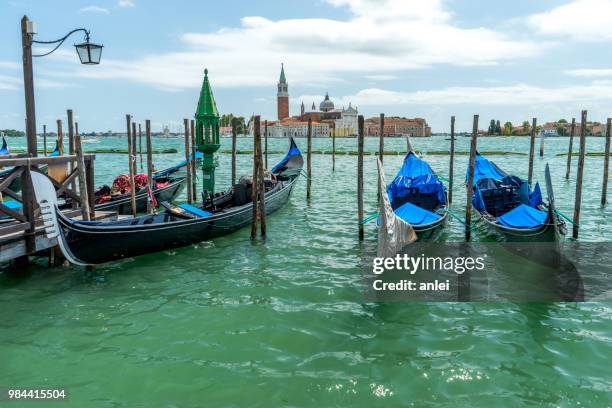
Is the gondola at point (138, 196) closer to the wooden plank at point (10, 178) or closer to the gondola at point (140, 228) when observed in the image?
the gondola at point (140, 228)

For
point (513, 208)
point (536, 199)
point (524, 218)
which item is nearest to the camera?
point (524, 218)

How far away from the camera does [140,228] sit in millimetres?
6695

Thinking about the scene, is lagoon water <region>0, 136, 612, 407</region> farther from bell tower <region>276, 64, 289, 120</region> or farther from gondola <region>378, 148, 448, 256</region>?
bell tower <region>276, 64, 289, 120</region>

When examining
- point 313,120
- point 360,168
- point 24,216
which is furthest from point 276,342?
point 313,120

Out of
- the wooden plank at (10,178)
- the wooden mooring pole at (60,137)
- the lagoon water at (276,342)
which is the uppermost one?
the wooden mooring pole at (60,137)

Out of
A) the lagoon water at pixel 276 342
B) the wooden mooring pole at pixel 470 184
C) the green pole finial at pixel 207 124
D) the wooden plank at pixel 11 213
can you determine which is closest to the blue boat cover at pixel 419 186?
the wooden mooring pole at pixel 470 184

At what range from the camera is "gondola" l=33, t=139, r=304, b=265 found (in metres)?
5.56

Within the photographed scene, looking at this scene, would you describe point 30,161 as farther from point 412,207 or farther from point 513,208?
point 513,208

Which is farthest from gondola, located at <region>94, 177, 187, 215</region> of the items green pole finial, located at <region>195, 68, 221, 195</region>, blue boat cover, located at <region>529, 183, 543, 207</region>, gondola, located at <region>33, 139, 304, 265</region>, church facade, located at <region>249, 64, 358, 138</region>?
church facade, located at <region>249, 64, 358, 138</region>

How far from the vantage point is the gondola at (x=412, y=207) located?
4.96 metres

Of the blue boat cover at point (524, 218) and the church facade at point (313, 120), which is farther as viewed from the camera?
the church facade at point (313, 120)

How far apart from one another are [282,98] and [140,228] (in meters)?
116

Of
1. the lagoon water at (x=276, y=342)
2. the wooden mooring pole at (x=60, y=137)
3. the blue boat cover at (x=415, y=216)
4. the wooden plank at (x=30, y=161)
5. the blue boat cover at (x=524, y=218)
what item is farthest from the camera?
the wooden mooring pole at (x=60, y=137)

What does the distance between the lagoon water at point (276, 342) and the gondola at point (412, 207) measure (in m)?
0.85
